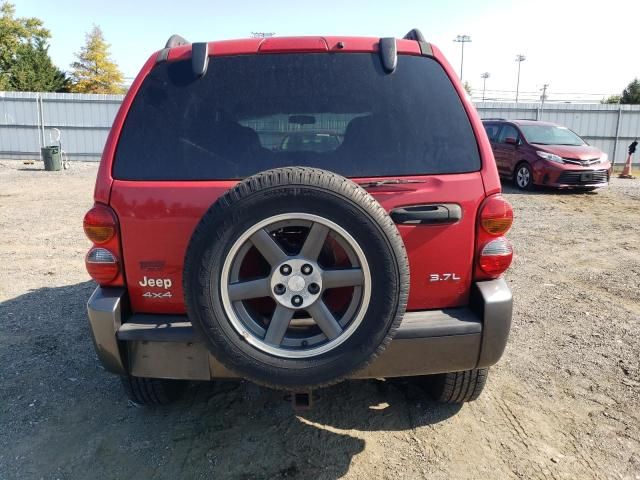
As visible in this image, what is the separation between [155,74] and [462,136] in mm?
1585

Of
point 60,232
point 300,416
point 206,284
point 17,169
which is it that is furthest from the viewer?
point 17,169

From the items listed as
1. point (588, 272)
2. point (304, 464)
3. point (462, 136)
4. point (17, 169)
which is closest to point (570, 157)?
point (588, 272)

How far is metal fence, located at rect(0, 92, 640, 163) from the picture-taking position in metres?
19.2

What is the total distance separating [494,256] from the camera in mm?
2396

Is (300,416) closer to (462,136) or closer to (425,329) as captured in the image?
(425,329)

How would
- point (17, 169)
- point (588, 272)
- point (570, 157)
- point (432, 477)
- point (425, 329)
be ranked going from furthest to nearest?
point (17, 169) < point (570, 157) < point (588, 272) < point (432, 477) < point (425, 329)

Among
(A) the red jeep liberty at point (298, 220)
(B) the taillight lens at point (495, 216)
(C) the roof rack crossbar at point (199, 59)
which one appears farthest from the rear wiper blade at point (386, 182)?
(C) the roof rack crossbar at point (199, 59)

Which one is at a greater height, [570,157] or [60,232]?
[570,157]

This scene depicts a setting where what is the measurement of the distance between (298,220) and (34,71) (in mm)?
41641

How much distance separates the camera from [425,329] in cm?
227

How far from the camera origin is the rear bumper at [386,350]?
7.47ft

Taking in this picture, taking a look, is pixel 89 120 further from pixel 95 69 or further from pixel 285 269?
pixel 95 69

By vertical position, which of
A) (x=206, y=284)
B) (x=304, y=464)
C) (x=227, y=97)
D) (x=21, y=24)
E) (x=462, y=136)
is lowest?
(x=304, y=464)

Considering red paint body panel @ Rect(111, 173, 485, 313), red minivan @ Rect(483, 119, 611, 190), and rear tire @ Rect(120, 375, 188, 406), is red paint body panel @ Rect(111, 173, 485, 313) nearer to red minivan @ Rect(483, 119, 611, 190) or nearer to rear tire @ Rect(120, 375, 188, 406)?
rear tire @ Rect(120, 375, 188, 406)
